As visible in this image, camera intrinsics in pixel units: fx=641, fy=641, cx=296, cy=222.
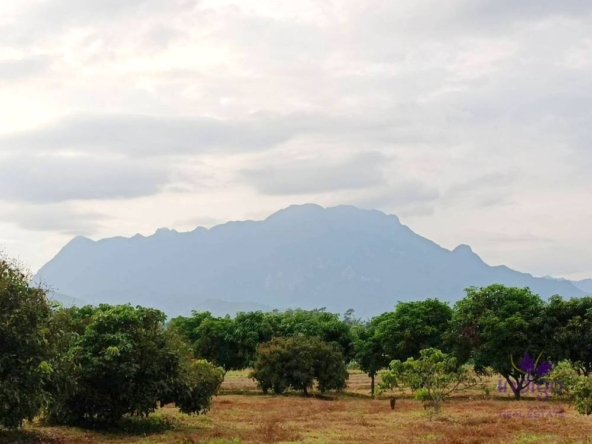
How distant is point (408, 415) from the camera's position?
4088cm

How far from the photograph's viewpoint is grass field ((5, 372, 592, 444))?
28047mm

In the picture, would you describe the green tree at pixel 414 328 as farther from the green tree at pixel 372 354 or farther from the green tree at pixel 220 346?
the green tree at pixel 220 346

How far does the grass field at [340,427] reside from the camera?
2805 cm

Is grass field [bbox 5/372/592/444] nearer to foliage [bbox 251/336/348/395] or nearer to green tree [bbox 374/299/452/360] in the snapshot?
foliage [bbox 251/336/348/395]

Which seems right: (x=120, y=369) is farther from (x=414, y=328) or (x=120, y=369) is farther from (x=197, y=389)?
(x=414, y=328)

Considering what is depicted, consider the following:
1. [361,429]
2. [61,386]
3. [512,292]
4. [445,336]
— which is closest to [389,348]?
[445,336]

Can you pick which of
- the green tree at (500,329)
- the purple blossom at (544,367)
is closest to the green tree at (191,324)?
the green tree at (500,329)

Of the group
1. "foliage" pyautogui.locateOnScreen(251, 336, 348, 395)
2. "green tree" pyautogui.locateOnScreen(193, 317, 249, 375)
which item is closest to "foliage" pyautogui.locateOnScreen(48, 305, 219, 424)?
"foliage" pyautogui.locateOnScreen(251, 336, 348, 395)

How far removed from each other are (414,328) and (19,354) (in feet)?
146

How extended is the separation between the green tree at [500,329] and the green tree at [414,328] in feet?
7.99

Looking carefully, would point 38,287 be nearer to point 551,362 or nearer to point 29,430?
point 29,430

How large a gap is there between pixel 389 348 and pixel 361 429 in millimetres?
31023

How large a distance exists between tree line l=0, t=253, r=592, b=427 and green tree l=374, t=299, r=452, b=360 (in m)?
0.11

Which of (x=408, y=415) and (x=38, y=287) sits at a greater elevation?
(x=38, y=287)
